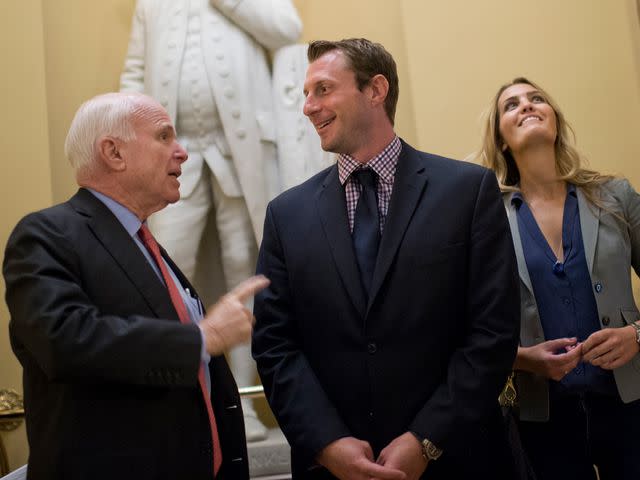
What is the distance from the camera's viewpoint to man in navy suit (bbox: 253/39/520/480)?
195 centimetres

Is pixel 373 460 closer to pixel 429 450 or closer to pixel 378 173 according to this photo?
pixel 429 450

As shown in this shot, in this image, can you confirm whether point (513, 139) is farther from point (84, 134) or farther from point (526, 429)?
point (84, 134)

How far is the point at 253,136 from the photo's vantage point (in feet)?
12.2

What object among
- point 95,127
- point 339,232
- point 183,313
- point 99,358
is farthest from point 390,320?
point 95,127

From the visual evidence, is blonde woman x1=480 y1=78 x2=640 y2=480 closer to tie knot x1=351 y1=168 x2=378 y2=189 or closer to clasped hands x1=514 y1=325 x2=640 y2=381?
clasped hands x1=514 y1=325 x2=640 y2=381

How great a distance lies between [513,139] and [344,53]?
0.74 metres

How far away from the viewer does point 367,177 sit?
2.24 metres

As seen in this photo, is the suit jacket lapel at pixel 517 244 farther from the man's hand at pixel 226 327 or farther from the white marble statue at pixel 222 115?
the white marble statue at pixel 222 115

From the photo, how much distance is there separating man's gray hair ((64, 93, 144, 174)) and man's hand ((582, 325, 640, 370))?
1316mm

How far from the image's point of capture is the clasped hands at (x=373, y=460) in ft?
6.10

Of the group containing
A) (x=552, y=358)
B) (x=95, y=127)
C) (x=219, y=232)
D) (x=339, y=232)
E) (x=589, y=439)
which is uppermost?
(x=95, y=127)

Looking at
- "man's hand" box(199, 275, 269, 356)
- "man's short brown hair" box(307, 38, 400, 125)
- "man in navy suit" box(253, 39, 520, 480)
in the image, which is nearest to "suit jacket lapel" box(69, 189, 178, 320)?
"man's hand" box(199, 275, 269, 356)

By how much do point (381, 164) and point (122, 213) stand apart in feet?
2.31

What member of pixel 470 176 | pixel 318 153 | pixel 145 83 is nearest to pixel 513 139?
pixel 470 176
